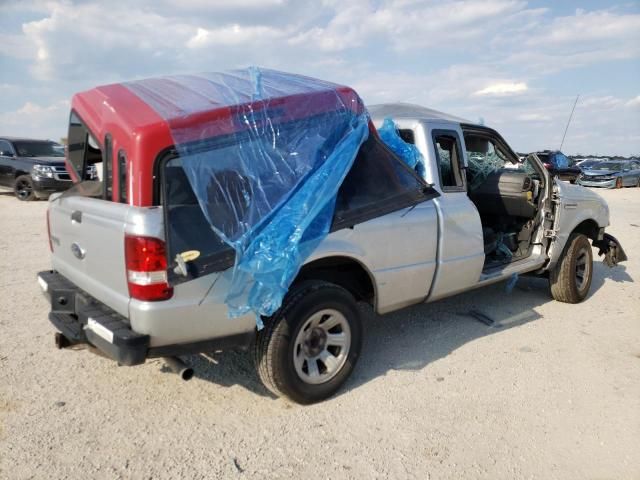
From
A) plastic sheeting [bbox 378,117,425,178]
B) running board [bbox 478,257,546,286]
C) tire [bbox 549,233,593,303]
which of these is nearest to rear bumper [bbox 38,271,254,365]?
plastic sheeting [bbox 378,117,425,178]

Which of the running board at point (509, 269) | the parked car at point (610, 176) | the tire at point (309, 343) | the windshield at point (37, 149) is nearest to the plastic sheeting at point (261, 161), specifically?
the tire at point (309, 343)

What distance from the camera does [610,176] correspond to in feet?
81.8

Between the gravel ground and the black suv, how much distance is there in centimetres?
915

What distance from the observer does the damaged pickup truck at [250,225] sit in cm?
278

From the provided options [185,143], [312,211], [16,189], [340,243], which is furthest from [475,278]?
[16,189]

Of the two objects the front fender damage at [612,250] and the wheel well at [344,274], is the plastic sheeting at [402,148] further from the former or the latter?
the front fender damage at [612,250]

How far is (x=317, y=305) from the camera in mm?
3332

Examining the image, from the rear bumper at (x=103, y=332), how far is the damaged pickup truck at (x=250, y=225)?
1cm

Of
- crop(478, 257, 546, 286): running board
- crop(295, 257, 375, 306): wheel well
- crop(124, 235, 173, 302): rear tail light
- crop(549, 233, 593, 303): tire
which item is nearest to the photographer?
crop(124, 235, 173, 302): rear tail light

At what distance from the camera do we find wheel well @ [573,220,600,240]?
6029mm

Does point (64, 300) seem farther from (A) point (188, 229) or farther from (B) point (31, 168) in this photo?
(B) point (31, 168)

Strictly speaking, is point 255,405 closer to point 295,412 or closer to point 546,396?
point 295,412

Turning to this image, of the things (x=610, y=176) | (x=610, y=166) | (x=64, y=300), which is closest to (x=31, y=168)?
(x=64, y=300)

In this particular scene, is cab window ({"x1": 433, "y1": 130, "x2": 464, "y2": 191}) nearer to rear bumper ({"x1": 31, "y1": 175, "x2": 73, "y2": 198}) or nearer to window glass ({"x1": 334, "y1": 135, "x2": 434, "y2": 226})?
window glass ({"x1": 334, "y1": 135, "x2": 434, "y2": 226})
